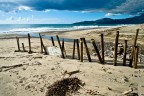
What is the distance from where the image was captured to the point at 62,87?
32.9 feet

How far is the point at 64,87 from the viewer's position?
32.9ft

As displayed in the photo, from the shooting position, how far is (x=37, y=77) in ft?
38.8

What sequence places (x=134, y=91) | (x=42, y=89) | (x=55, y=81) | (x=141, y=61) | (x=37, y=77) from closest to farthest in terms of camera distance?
(x=134, y=91) < (x=42, y=89) < (x=55, y=81) < (x=37, y=77) < (x=141, y=61)

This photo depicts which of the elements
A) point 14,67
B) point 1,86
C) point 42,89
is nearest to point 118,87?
point 42,89

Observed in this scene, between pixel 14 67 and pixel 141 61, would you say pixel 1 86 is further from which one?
pixel 141 61

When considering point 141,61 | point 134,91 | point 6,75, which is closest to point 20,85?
point 6,75

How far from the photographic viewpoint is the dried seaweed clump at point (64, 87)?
9703mm

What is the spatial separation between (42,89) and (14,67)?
4.11m

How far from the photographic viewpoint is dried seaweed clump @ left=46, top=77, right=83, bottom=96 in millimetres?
9703

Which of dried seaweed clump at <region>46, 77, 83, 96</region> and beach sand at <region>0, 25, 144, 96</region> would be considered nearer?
dried seaweed clump at <region>46, 77, 83, 96</region>

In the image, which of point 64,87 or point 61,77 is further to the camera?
point 61,77

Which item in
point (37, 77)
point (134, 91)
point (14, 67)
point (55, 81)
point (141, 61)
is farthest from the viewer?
point (141, 61)

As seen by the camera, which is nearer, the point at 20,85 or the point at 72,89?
the point at 72,89

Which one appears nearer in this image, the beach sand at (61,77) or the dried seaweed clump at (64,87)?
the dried seaweed clump at (64,87)
